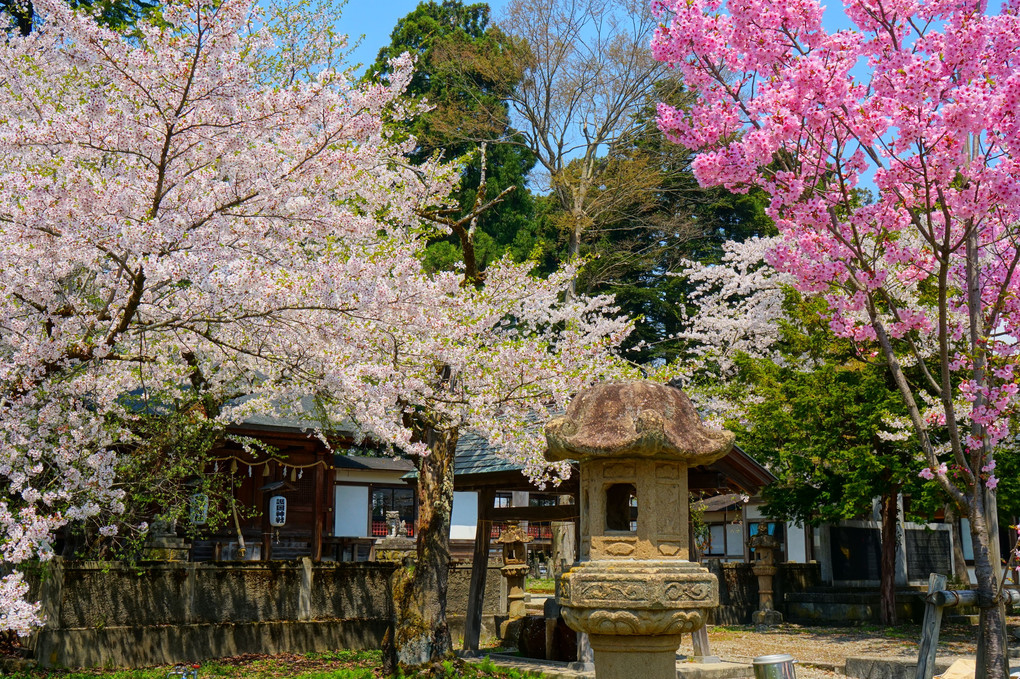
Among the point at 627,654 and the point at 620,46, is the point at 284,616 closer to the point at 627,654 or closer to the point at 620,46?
the point at 627,654

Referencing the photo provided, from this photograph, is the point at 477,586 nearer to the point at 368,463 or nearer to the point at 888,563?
the point at 888,563

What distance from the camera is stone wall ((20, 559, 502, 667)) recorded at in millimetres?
12672

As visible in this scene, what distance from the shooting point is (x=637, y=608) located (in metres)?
7.78

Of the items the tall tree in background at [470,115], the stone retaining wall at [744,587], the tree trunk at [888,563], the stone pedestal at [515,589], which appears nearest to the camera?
the stone pedestal at [515,589]

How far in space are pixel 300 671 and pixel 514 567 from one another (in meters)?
4.85

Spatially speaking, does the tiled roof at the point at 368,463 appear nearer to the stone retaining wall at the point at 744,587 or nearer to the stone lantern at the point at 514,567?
the stone lantern at the point at 514,567

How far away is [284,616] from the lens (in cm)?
1530

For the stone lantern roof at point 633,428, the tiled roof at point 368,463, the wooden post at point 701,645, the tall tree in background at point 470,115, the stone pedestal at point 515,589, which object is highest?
the tall tree in background at point 470,115

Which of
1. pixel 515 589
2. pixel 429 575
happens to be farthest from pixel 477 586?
pixel 429 575

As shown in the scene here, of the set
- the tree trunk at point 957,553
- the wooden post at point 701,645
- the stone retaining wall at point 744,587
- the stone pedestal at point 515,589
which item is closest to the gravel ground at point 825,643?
the stone retaining wall at point 744,587

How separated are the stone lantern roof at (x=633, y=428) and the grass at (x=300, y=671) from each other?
15.6ft

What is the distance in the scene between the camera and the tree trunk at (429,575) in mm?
12055

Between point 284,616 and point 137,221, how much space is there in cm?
950

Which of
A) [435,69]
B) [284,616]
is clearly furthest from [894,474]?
[435,69]
